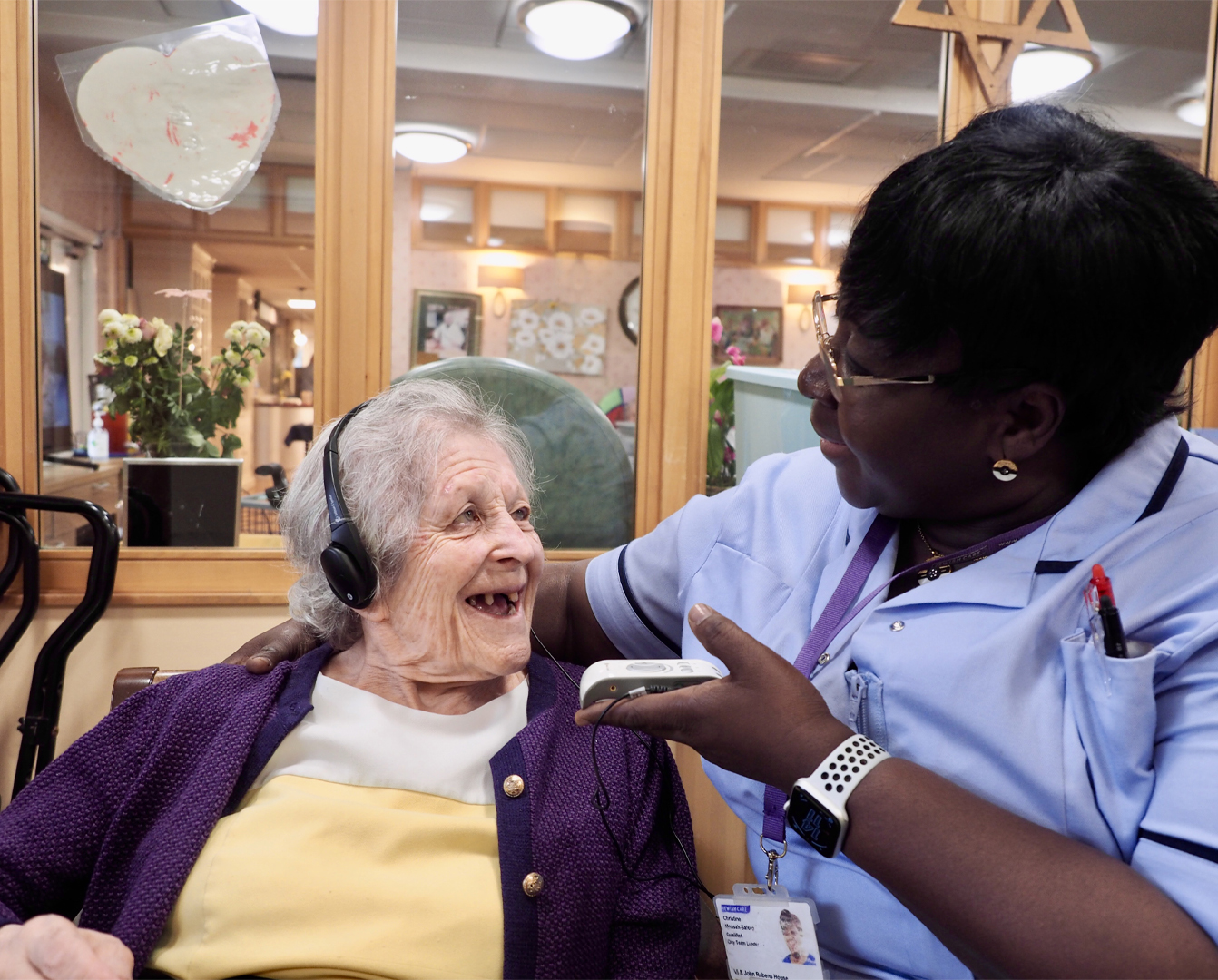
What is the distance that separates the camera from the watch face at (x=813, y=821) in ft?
2.72

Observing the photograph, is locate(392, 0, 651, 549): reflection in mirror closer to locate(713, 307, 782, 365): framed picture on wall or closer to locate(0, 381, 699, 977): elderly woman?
locate(713, 307, 782, 365): framed picture on wall

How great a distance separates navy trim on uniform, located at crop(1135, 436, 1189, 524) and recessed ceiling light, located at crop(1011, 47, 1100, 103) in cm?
172

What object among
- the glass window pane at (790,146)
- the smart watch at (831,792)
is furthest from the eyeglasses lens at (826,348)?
the glass window pane at (790,146)

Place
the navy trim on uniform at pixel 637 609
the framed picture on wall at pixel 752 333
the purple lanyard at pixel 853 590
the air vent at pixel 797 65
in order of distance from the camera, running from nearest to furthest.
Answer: the purple lanyard at pixel 853 590 < the navy trim on uniform at pixel 637 609 < the air vent at pixel 797 65 < the framed picture on wall at pixel 752 333

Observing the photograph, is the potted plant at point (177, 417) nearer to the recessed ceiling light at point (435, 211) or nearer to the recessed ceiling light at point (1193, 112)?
the recessed ceiling light at point (435, 211)

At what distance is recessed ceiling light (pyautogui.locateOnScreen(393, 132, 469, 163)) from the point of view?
222 cm

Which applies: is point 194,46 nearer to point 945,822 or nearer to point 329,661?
point 329,661

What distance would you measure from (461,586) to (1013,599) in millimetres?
667

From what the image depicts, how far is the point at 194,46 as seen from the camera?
2.05 m

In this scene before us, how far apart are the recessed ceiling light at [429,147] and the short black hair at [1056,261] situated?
1.58 metres

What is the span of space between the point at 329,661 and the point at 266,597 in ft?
2.68

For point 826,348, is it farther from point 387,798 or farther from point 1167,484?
point 387,798

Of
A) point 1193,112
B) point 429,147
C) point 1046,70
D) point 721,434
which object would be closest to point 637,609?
point 721,434

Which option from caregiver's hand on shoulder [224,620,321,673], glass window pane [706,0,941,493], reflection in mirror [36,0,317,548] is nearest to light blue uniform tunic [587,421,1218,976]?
caregiver's hand on shoulder [224,620,321,673]
